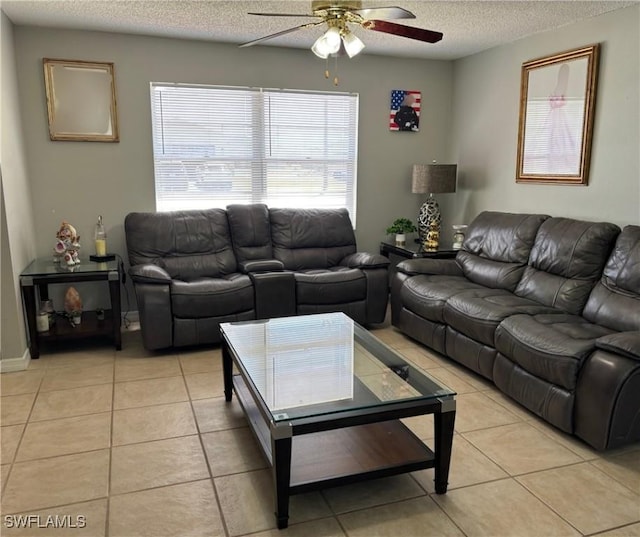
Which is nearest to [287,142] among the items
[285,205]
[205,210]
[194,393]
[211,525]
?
[285,205]

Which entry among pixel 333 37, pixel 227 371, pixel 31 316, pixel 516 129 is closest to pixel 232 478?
pixel 227 371

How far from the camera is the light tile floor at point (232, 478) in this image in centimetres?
197

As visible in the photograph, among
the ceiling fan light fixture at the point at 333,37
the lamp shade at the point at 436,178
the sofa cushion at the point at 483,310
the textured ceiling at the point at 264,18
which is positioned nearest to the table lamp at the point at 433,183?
the lamp shade at the point at 436,178

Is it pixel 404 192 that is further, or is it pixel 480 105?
pixel 404 192

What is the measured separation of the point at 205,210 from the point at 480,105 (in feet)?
8.93

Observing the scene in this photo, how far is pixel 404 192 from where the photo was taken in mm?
5230

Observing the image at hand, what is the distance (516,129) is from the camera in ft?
14.3

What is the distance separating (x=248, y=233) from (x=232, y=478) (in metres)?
2.52

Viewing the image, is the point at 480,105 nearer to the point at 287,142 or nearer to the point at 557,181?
the point at 557,181

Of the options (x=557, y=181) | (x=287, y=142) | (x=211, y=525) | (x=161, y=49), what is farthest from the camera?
(x=287, y=142)

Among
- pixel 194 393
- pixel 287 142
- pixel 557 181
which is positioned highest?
pixel 287 142

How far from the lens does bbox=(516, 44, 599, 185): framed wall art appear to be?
12.0ft

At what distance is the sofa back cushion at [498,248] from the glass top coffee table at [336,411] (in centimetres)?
152

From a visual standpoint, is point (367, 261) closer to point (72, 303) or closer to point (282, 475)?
point (72, 303)
